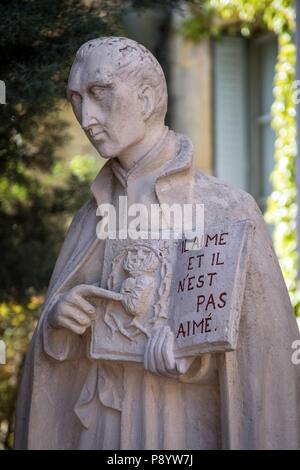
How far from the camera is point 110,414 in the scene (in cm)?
424

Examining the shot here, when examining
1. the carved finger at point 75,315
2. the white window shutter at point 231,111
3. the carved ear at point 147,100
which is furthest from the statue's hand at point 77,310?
the white window shutter at point 231,111

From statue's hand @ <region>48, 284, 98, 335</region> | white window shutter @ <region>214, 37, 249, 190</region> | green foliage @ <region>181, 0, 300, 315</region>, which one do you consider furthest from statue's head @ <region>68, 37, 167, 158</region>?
white window shutter @ <region>214, 37, 249, 190</region>

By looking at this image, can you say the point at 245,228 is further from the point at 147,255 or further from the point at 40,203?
the point at 40,203

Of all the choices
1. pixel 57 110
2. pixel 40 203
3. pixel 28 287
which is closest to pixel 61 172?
pixel 40 203

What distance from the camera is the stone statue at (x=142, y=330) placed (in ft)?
13.3

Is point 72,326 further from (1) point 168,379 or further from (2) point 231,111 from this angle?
(2) point 231,111

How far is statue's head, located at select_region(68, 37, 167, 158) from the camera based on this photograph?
4.17 metres

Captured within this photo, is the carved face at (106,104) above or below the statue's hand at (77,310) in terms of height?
above

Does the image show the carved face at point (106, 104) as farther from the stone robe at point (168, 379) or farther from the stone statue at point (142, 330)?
the stone robe at point (168, 379)

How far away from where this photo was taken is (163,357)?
398 centimetres

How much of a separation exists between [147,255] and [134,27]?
19.7 feet

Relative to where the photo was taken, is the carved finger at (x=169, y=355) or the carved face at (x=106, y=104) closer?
the carved finger at (x=169, y=355)

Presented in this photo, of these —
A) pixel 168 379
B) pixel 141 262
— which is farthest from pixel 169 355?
pixel 141 262

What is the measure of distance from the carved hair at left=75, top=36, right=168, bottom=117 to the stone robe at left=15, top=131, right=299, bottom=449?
22 cm
